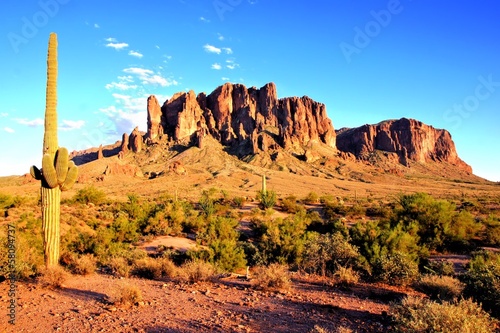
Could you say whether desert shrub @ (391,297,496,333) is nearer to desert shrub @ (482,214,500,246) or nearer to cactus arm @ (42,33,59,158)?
cactus arm @ (42,33,59,158)

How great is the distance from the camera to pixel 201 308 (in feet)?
23.6

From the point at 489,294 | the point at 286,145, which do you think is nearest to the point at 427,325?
the point at 489,294

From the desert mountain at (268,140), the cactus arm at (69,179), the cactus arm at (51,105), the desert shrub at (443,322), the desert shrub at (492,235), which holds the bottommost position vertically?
the desert shrub at (492,235)

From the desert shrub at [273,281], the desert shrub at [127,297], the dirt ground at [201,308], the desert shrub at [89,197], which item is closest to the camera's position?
the dirt ground at [201,308]

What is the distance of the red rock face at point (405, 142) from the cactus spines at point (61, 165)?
12682 centimetres

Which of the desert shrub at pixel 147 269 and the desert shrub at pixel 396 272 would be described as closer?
the desert shrub at pixel 396 272

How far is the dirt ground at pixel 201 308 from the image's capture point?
20.5 feet

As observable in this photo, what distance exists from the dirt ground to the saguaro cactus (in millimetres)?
1428

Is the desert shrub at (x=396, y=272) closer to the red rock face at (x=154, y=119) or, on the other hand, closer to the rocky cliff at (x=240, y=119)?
the rocky cliff at (x=240, y=119)

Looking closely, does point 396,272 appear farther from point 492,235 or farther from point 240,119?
point 240,119

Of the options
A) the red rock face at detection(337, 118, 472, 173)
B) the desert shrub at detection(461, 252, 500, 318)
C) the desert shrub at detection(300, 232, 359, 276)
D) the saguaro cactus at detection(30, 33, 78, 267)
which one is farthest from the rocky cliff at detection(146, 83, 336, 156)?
the desert shrub at detection(461, 252, 500, 318)

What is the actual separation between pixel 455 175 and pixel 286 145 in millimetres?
61484

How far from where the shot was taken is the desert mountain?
9625cm

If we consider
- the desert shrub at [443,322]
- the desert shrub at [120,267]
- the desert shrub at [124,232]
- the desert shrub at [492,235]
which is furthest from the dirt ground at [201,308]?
the desert shrub at [492,235]
